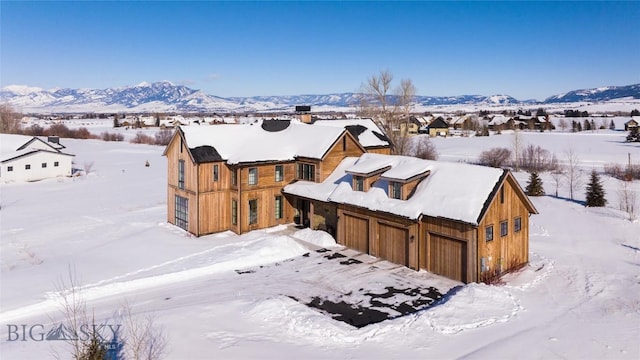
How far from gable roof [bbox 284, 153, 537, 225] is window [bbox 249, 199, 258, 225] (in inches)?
125

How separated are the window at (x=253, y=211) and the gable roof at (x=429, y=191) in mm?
3187

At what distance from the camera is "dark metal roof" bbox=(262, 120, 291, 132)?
98.5 feet

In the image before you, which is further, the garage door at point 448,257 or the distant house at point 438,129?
the distant house at point 438,129

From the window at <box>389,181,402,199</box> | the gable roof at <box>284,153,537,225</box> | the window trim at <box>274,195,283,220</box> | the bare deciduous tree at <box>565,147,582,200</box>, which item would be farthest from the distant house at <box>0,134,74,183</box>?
the bare deciduous tree at <box>565,147,582,200</box>

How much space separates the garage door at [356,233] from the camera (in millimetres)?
22320

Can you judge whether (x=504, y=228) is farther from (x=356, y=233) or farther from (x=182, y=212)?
(x=182, y=212)

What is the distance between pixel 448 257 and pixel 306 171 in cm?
1057

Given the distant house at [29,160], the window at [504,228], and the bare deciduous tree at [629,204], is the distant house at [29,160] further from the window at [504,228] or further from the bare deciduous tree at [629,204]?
the bare deciduous tree at [629,204]

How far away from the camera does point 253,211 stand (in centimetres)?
→ 2617

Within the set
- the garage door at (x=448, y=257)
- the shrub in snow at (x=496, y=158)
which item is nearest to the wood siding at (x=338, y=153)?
the garage door at (x=448, y=257)

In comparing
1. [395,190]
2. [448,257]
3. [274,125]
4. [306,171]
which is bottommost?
[448,257]

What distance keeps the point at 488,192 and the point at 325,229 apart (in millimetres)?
9231

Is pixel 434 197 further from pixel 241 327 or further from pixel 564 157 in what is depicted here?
pixel 564 157

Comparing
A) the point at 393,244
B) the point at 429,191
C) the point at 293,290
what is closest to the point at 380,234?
the point at 393,244
